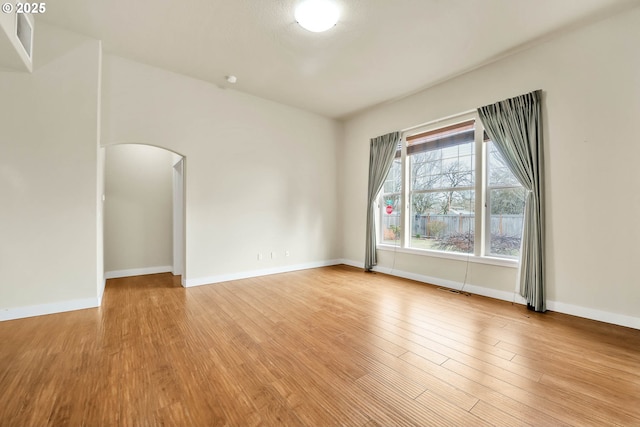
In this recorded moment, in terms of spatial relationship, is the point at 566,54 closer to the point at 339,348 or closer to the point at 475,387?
the point at 475,387

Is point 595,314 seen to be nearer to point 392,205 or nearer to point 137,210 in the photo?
point 392,205

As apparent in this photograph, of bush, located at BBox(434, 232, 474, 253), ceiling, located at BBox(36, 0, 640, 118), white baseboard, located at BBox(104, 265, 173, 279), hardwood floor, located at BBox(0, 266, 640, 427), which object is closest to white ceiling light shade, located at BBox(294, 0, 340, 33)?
ceiling, located at BBox(36, 0, 640, 118)

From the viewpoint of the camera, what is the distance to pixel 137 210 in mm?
5102

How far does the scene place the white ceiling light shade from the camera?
2.65m

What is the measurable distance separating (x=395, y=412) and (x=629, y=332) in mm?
2810

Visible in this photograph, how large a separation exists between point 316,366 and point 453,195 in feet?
11.2

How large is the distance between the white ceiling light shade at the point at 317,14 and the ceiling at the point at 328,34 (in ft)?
0.30

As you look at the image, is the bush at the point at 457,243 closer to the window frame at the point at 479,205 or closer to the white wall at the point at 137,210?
the window frame at the point at 479,205

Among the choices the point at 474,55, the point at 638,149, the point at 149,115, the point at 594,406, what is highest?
the point at 474,55

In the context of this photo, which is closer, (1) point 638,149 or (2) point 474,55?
(1) point 638,149

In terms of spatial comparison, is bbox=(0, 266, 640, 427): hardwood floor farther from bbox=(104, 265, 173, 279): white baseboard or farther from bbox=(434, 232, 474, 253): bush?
bbox=(104, 265, 173, 279): white baseboard

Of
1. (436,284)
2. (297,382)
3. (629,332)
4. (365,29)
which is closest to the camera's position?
(297,382)

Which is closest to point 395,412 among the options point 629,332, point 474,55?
point 629,332

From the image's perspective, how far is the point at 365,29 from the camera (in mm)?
3043
